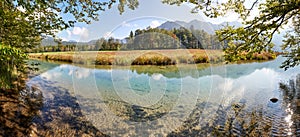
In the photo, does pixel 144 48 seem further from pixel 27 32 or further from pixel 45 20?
pixel 27 32

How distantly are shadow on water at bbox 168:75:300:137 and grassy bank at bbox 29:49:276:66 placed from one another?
2.55 m

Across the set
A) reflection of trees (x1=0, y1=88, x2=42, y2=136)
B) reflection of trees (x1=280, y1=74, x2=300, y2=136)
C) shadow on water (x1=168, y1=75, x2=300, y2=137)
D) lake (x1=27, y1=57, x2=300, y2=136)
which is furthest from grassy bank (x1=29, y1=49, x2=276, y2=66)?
reflection of trees (x1=280, y1=74, x2=300, y2=136)

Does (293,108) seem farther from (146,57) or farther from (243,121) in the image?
(146,57)

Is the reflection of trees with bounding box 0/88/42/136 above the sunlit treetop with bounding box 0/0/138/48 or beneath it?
beneath

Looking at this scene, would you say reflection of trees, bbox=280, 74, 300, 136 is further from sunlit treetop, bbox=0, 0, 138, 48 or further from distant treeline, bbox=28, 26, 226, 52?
sunlit treetop, bbox=0, 0, 138, 48

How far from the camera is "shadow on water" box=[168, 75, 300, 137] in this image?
22.2 feet

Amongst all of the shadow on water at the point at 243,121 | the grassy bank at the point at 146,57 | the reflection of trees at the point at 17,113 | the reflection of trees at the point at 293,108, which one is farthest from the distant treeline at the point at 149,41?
the reflection of trees at the point at 293,108

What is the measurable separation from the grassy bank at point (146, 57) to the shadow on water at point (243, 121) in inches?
101

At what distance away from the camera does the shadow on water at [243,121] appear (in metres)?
6.77

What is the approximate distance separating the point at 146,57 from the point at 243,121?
19168 mm

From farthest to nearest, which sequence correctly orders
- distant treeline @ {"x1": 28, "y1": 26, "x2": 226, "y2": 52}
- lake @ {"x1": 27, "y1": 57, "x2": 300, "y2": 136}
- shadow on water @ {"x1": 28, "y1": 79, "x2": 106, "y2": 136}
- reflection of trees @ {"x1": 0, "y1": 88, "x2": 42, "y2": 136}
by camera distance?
distant treeline @ {"x1": 28, "y1": 26, "x2": 226, "y2": 52}, lake @ {"x1": 27, "y1": 57, "x2": 300, "y2": 136}, shadow on water @ {"x1": 28, "y1": 79, "x2": 106, "y2": 136}, reflection of trees @ {"x1": 0, "y1": 88, "x2": 42, "y2": 136}

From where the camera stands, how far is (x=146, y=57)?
85.6 feet

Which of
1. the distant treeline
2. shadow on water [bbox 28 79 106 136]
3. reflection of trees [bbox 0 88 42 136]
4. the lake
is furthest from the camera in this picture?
the distant treeline

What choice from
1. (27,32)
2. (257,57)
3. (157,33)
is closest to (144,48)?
(157,33)
